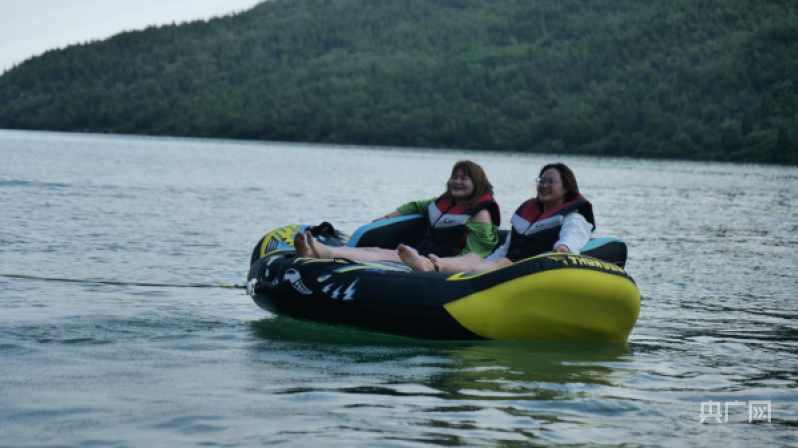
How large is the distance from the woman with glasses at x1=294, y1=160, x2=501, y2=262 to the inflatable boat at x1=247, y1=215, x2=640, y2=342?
1.80 ft

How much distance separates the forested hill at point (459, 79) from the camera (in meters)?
100

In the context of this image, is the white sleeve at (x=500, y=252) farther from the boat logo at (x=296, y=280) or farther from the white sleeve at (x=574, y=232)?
the boat logo at (x=296, y=280)

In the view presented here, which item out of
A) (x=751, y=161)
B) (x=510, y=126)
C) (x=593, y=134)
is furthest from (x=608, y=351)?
(x=510, y=126)

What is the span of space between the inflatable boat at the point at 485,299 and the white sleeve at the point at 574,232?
24cm

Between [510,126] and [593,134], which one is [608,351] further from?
[510,126]

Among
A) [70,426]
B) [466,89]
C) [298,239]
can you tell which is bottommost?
[70,426]

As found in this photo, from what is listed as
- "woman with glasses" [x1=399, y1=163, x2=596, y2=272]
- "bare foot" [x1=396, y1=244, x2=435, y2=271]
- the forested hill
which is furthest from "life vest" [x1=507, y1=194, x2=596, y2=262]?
the forested hill

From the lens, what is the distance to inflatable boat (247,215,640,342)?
682 cm

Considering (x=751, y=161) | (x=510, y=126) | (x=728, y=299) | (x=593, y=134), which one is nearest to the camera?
(x=728, y=299)

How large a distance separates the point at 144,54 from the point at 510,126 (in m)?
58.0

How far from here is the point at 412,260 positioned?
7270 mm

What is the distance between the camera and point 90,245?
44.2 feet

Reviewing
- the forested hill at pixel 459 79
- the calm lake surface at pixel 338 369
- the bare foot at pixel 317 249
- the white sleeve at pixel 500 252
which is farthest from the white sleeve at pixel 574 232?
the forested hill at pixel 459 79

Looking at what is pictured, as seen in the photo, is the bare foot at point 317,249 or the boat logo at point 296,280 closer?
the boat logo at point 296,280
